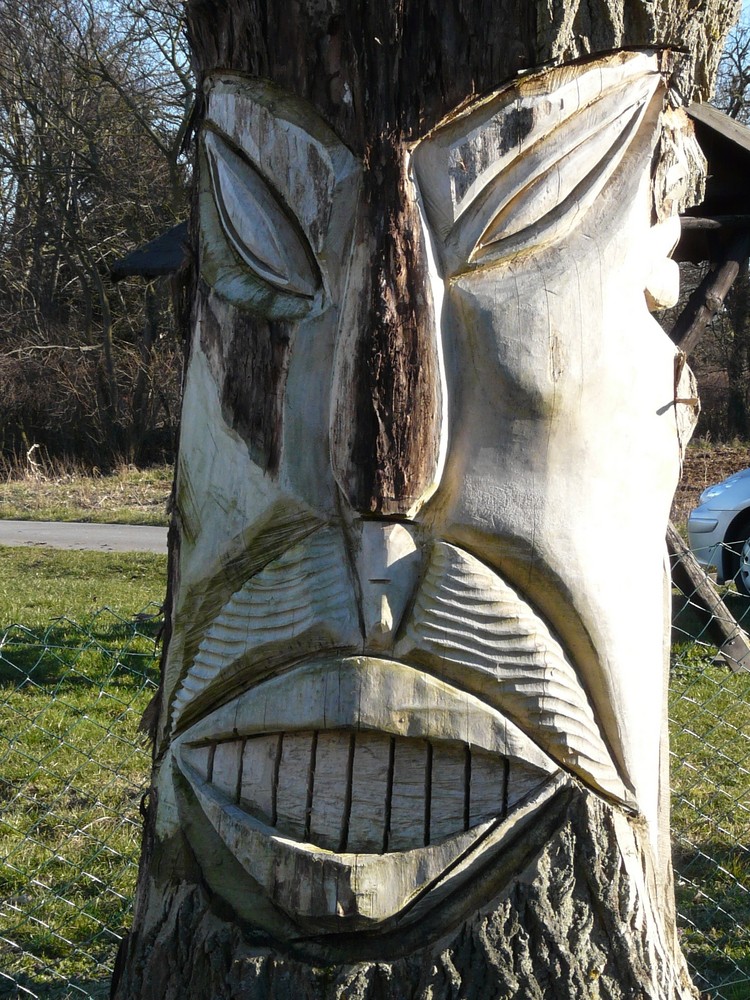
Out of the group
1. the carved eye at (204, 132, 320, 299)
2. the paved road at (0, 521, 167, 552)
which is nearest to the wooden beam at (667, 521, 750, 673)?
the carved eye at (204, 132, 320, 299)

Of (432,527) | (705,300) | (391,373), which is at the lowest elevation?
(432,527)

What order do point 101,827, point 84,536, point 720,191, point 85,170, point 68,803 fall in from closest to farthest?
point 101,827 < point 68,803 < point 720,191 < point 84,536 < point 85,170

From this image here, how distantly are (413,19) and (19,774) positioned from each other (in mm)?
3644

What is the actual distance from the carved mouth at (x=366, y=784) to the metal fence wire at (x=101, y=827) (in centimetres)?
160

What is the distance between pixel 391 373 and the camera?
4.89 feet

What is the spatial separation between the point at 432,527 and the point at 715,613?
14.6ft

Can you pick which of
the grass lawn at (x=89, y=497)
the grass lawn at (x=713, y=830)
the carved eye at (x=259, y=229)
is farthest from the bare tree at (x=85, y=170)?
the carved eye at (x=259, y=229)

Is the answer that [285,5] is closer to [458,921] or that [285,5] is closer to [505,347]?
[505,347]

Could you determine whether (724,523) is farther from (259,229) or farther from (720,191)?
(259,229)

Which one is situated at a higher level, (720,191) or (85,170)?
(85,170)

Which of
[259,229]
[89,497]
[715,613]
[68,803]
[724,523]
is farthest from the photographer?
[89,497]

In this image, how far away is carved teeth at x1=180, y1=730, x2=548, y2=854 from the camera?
4.92 feet

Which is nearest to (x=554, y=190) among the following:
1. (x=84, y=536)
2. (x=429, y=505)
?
(x=429, y=505)

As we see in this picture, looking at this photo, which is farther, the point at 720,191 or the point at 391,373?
the point at 720,191
